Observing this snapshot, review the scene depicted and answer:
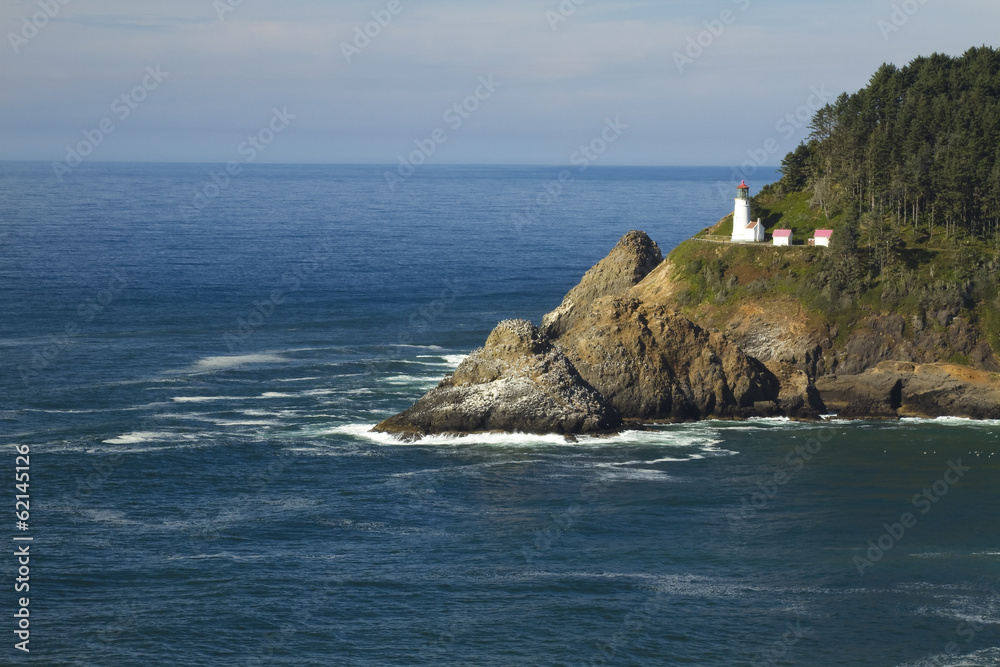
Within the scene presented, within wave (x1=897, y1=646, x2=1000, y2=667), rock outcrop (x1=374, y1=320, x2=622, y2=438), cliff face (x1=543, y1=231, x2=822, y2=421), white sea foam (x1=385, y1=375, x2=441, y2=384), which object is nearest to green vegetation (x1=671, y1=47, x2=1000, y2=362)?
cliff face (x1=543, y1=231, x2=822, y2=421)


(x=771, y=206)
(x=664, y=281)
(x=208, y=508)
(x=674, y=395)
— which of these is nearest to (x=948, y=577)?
(x=674, y=395)

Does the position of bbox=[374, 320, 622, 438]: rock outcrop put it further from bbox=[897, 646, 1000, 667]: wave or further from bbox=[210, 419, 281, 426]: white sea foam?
bbox=[897, 646, 1000, 667]: wave

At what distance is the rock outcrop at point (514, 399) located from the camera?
2859 inches

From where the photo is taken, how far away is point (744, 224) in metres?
105

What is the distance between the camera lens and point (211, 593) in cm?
4884

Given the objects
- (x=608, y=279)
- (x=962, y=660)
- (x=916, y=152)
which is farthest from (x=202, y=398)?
(x=916, y=152)

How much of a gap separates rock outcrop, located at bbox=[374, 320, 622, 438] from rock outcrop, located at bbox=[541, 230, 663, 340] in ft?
96.3

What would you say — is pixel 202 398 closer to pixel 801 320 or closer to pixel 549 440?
pixel 549 440

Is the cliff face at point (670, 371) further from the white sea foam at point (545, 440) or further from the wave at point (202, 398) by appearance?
the wave at point (202, 398)

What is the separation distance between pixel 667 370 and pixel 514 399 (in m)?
11.7

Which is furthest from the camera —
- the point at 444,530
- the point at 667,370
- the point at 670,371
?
the point at 670,371

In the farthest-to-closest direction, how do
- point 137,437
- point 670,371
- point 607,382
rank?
point 670,371 < point 607,382 < point 137,437

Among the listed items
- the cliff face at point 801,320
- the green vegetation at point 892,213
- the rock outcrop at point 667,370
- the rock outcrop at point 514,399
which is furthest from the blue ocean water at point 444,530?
the green vegetation at point 892,213

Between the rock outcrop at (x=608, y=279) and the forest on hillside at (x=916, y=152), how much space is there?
53.7 feet
